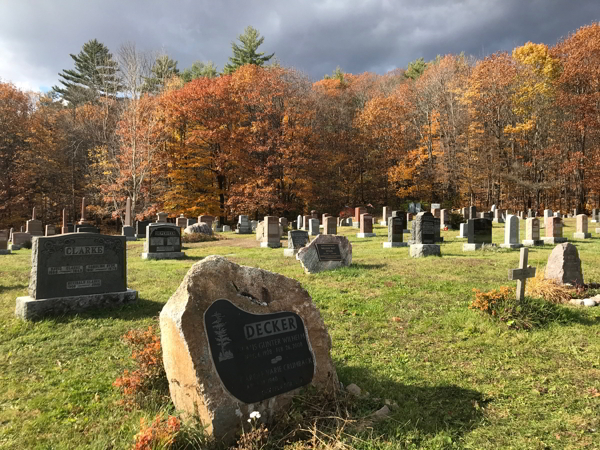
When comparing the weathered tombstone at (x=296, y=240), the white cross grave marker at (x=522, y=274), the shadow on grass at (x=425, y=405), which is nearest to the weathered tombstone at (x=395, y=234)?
the weathered tombstone at (x=296, y=240)

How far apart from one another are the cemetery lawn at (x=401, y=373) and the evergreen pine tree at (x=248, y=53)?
38.2 m

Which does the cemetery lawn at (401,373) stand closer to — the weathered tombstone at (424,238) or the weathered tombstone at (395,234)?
the weathered tombstone at (424,238)

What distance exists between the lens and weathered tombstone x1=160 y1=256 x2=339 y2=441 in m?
2.61

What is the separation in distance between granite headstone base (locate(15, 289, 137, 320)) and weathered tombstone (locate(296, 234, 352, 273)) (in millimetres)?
4231

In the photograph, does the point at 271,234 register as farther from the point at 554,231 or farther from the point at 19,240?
the point at 19,240

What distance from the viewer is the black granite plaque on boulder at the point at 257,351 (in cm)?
271

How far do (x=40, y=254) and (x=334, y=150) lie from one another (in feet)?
117

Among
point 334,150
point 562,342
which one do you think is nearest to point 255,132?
point 334,150

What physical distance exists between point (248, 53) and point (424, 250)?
36184 mm

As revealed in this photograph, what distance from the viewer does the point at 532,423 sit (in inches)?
118

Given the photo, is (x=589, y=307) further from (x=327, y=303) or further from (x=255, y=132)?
(x=255, y=132)

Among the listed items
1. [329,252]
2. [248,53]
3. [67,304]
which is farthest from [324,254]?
[248,53]

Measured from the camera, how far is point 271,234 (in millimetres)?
16672

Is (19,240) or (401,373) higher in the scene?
(19,240)
